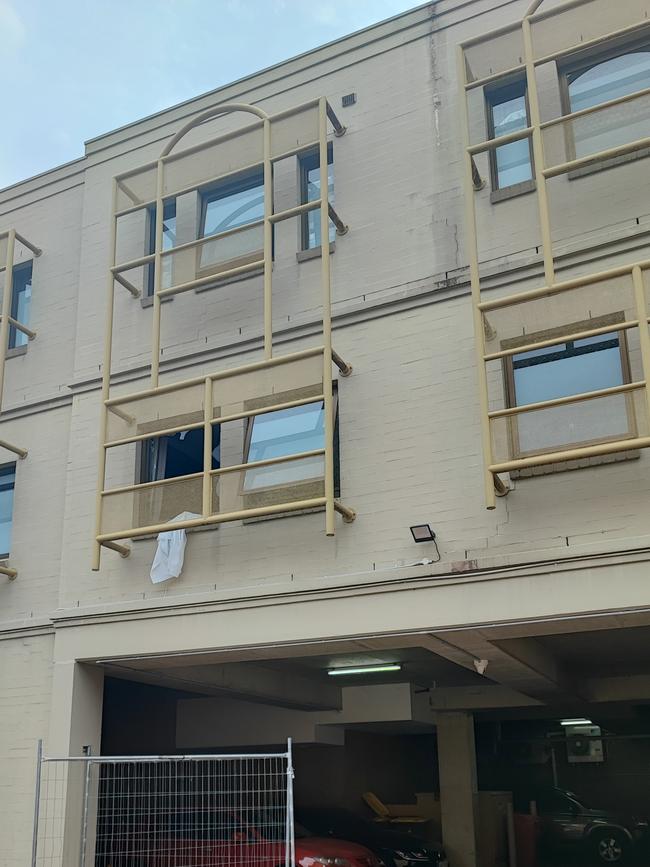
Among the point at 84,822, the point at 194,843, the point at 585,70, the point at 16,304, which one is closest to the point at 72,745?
the point at 84,822

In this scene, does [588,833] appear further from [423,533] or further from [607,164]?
[607,164]

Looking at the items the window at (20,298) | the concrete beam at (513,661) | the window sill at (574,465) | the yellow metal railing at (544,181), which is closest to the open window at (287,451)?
the yellow metal railing at (544,181)

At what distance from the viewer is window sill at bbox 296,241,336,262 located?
1012cm

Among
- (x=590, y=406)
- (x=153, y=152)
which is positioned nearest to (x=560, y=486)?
(x=590, y=406)

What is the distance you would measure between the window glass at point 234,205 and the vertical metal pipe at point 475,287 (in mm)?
2790

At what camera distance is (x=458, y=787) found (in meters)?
14.9

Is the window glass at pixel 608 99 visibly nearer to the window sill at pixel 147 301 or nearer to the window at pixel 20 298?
the window sill at pixel 147 301

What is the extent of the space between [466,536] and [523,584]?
0.70 metres

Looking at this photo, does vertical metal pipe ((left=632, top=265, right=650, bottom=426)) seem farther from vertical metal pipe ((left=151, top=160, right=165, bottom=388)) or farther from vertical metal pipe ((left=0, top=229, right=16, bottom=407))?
vertical metal pipe ((left=0, top=229, right=16, bottom=407))

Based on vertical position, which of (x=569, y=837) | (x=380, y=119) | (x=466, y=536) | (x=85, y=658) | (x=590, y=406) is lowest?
(x=569, y=837)

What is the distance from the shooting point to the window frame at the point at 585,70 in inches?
343

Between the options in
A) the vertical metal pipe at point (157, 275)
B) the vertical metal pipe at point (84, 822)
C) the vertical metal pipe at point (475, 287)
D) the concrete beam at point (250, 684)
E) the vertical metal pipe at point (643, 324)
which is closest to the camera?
the vertical metal pipe at point (643, 324)

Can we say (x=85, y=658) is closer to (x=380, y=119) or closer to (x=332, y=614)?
(x=332, y=614)

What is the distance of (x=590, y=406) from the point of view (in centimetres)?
792
